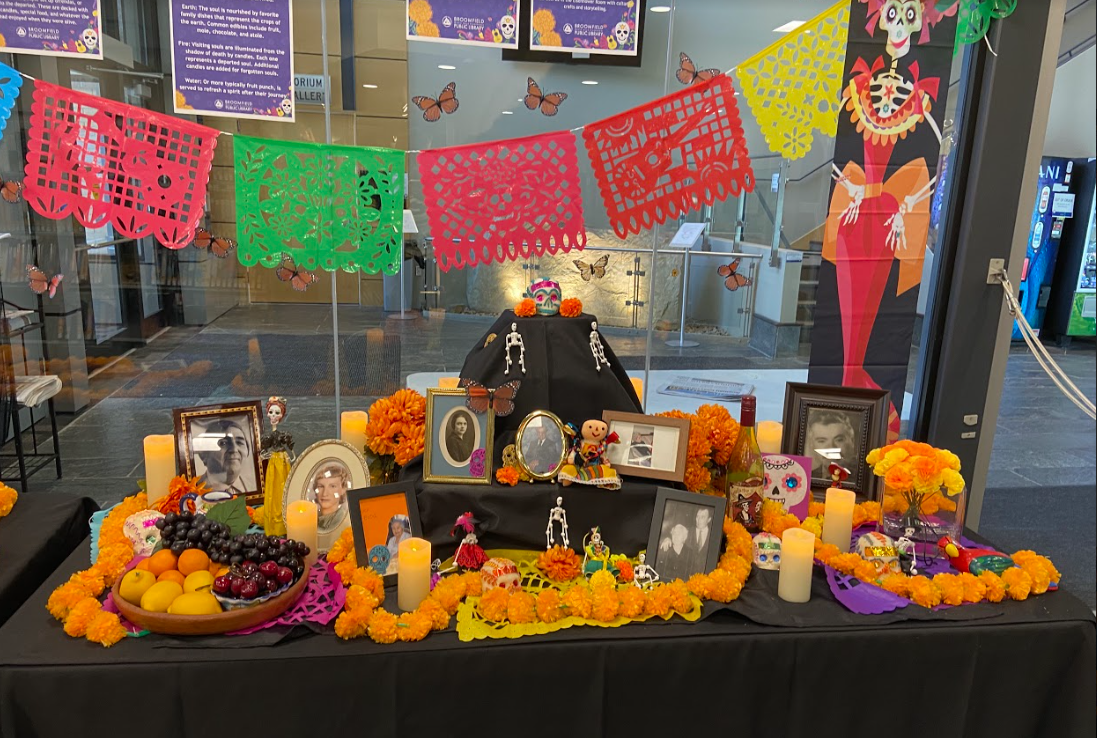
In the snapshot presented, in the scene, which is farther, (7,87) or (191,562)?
(7,87)

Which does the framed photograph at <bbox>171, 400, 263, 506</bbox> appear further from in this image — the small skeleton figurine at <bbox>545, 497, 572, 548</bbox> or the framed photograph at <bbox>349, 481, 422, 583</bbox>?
the small skeleton figurine at <bbox>545, 497, 572, 548</bbox>

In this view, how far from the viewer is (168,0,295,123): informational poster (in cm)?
227

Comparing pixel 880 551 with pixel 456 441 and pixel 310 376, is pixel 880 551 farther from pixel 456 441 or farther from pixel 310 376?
pixel 310 376

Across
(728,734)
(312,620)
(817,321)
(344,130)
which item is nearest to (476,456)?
(312,620)

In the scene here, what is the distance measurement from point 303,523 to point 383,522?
0.15m

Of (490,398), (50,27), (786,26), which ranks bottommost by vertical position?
(490,398)

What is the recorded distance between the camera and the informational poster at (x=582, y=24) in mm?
2418

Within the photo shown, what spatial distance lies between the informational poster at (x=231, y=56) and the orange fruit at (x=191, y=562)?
1.57 m

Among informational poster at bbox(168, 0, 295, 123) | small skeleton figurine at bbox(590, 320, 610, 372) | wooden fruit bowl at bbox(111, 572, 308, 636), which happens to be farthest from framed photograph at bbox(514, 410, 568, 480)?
informational poster at bbox(168, 0, 295, 123)

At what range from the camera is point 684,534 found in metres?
1.52

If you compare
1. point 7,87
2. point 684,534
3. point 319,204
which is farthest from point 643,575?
point 7,87

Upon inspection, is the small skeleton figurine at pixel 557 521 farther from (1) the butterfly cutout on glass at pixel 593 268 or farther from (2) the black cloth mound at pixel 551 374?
(1) the butterfly cutout on glass at pixel 593 268

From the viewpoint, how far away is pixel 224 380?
323 cm

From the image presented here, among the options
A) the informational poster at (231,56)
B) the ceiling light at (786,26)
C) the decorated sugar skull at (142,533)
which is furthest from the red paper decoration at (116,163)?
the ceiling light at (786,26)
